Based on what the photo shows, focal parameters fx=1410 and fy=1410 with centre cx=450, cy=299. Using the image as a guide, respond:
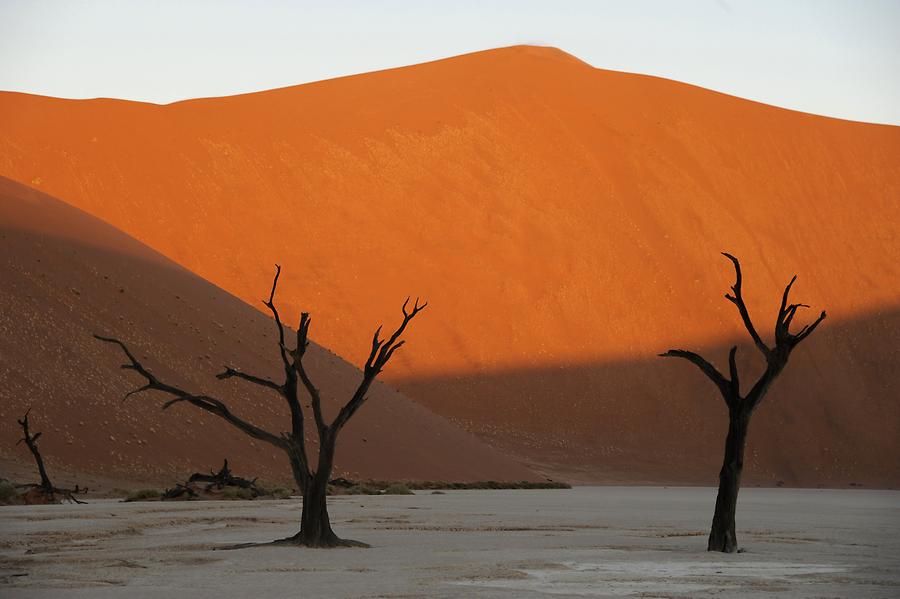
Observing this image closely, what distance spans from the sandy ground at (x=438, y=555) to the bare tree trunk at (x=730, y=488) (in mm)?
394

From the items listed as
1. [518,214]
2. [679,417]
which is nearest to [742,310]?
[679,417]

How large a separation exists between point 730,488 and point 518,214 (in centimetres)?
5365

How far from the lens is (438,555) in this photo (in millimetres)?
16547

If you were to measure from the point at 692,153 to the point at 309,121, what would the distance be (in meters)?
20.9

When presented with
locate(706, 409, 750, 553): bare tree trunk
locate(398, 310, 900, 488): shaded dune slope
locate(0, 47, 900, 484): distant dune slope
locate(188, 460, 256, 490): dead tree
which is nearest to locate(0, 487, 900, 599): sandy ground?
locate(706, 409, 750, 553): bare tree trunk

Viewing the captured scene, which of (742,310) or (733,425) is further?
(742,310)

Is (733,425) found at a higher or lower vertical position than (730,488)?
higher

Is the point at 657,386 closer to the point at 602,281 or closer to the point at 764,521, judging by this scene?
the point at 602,281

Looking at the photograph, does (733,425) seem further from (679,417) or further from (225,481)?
(679,417)

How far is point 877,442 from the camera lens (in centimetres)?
6253

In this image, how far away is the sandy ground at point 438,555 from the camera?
41.9 ft

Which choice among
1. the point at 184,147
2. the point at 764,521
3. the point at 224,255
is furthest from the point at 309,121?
the point at 764,521

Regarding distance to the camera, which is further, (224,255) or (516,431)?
(224,255)

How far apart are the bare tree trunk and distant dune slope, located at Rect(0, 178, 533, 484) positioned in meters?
21.2
